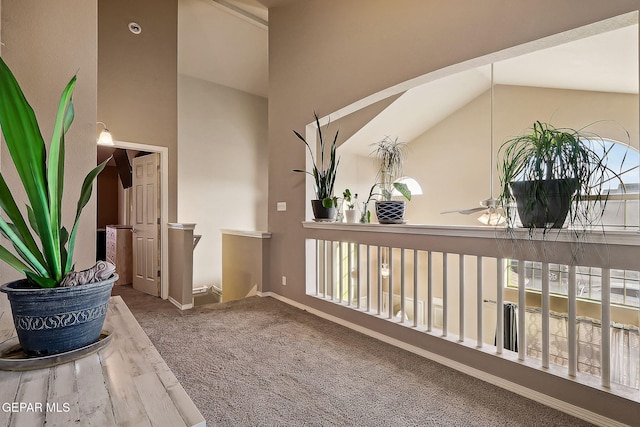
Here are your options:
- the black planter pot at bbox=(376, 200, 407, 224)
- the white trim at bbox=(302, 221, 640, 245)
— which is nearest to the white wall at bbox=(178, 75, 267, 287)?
the white trim at bbox=(302, 221, 640, 245)

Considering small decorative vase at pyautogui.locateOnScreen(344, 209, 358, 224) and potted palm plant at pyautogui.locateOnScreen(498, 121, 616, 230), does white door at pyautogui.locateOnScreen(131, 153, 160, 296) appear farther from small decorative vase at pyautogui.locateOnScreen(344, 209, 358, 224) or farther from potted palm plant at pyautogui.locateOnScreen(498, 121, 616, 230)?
potted palm plant at pyautogui.locateOnScreen(498, 121, 616, 230)

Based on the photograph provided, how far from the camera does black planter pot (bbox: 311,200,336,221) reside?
129 inches

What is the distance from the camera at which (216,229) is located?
5805 millimetres

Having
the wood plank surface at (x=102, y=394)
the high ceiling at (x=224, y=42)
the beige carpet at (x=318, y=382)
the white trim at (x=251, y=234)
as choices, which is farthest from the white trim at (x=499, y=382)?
the high ceiling at (x=224, y=42)

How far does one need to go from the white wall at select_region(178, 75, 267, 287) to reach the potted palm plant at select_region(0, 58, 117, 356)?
190 inches

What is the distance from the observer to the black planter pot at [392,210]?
273cm

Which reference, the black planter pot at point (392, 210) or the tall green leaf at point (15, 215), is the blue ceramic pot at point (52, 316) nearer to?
the tall green leaf at point (15, 215)

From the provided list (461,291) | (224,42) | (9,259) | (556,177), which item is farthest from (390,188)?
(224,42)

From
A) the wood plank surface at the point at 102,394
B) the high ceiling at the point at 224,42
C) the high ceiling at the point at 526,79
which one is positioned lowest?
the wood plank surface at the point at 102,394

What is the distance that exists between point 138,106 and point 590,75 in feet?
19.1

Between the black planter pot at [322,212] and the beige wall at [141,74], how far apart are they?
89.1 inches

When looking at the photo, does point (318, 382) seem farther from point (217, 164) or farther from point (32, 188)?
point (217, 164)

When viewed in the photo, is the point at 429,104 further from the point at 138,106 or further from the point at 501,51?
the point at 138,106

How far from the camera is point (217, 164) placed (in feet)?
19.2
